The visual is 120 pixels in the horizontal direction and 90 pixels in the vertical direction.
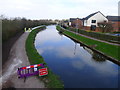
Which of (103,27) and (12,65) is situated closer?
(12,65)

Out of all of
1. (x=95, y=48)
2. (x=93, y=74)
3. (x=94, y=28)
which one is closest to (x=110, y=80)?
(x=93, y=74)

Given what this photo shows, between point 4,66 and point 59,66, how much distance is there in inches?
251

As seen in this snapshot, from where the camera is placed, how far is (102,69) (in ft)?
38.4

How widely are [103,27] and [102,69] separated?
2501cm

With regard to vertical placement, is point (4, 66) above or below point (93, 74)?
above

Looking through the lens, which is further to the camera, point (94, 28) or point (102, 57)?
point (94, 28)

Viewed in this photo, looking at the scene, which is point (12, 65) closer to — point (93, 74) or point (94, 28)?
point (93, 74)

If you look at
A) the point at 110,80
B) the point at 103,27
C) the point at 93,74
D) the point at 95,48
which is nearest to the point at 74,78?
the point at 93,74

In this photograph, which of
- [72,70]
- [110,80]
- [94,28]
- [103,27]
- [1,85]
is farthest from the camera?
[94,28]

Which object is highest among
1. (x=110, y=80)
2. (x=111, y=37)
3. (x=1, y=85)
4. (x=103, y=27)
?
(x=103, y=27)

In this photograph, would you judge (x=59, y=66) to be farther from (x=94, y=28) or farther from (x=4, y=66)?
(x=94, y=28)

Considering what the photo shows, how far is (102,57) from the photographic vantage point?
15.2 metres

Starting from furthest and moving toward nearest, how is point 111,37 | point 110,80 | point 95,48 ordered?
1. point 111,37
2. point 95,48
3. point 110,80

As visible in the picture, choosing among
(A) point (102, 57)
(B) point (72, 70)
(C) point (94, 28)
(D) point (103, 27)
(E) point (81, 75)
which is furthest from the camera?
(C) point (94, 28)
